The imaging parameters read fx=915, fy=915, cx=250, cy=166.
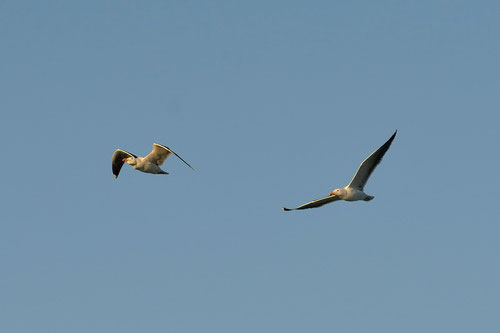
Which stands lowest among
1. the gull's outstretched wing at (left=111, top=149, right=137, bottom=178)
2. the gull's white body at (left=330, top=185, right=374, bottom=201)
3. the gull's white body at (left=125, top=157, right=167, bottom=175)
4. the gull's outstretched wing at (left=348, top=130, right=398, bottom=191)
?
the gull's white body at (left=330, top=185, right=374, bottom=201)

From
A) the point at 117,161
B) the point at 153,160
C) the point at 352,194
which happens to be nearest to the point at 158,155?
the point at 153,160

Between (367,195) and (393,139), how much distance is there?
5611 millimetres

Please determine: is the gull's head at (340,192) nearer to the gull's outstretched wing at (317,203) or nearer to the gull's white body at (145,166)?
the gull's outstretched wing at (317,203)

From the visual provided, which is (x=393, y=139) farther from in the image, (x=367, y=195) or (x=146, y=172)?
(x=146, y=172)

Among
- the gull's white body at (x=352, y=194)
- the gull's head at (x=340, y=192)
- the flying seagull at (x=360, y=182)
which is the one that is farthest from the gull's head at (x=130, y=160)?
the gull's white body at (x=352, y=194)

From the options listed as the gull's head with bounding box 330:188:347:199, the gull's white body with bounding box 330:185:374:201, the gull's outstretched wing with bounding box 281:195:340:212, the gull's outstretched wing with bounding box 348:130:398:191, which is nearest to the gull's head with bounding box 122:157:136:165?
the gull's outstretched wing with bounding box 281:195:340:212

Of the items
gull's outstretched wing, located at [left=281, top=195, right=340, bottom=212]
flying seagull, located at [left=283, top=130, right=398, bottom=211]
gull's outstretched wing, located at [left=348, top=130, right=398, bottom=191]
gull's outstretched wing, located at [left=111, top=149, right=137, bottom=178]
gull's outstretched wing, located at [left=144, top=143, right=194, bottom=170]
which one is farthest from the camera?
gull's outstretched wing, located at [left=111, top=149, right=137, bottom=178]

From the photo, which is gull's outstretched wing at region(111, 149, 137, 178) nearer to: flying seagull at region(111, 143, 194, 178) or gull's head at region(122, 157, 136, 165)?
gull's head at region(122, 157, 136, 165)

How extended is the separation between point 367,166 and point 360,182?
173 centimetres

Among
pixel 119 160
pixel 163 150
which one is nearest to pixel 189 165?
pixel 163 150

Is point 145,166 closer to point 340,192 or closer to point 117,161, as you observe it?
point 117,161

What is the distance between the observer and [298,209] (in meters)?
64.8

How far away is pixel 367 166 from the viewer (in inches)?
2314

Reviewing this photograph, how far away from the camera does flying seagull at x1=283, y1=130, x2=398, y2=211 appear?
188 feet
